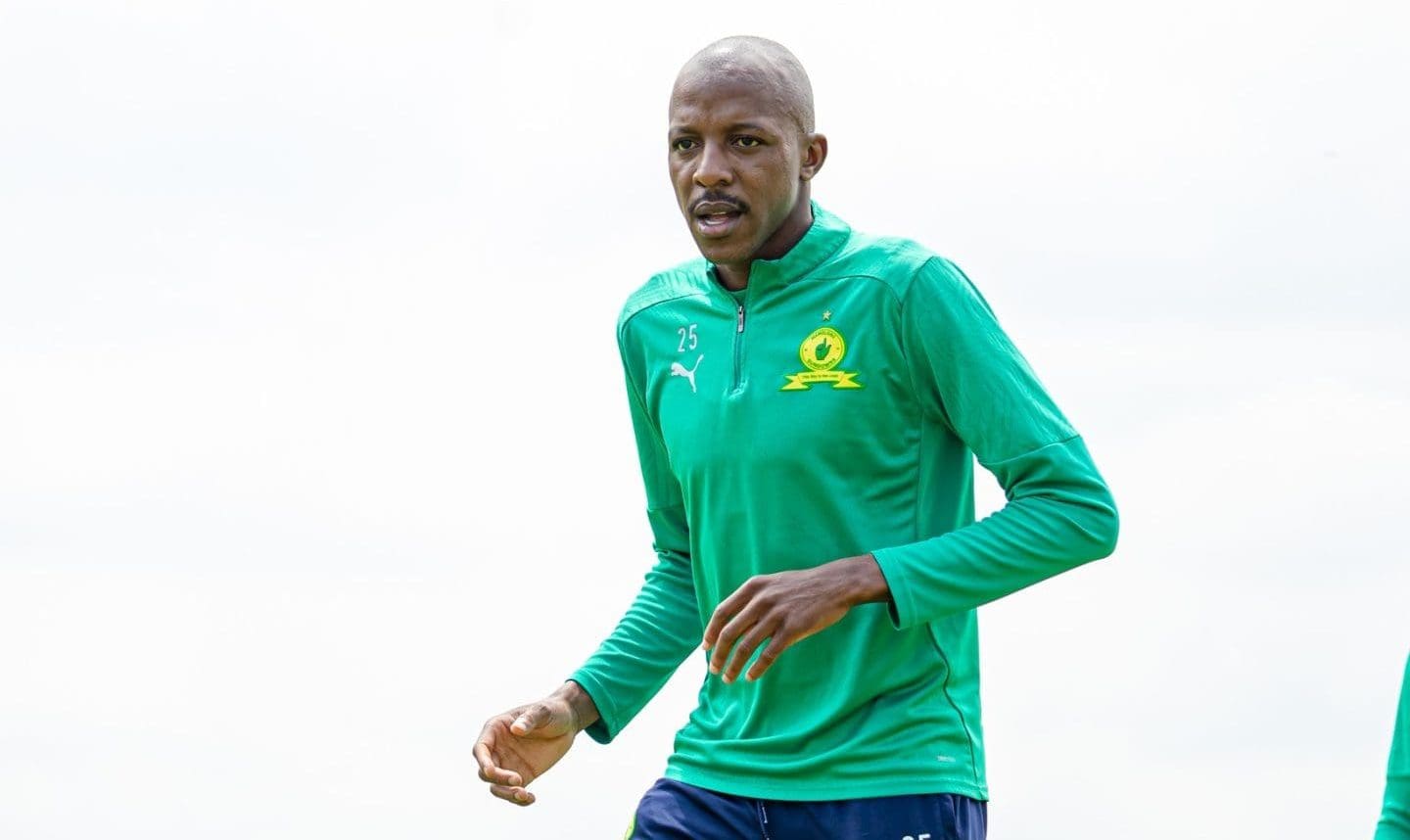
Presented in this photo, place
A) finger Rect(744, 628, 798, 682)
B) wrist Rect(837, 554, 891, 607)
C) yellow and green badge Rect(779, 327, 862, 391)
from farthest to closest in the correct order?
yellow and green badge Rect(779, 327, 862, 391)
wrist Rect(837, 554, 891, 607)
finger Rect(744, 628, 798, 682)

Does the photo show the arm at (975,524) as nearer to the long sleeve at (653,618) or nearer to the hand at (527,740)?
the hand at (527,740)

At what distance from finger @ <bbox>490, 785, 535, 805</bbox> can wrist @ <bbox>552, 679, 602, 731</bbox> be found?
367mm

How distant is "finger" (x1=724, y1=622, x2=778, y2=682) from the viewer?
636cm

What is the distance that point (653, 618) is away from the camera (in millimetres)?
7582

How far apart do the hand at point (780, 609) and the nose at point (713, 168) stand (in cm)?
107

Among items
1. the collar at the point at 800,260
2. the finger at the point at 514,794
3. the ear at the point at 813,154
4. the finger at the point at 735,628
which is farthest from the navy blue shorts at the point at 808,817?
the ear at the point at 813,154

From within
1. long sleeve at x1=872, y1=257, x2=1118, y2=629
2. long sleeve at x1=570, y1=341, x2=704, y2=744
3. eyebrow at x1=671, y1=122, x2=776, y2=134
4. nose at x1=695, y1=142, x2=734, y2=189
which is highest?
eyebrow at x1=671, y1=122, x2=776, y2=134

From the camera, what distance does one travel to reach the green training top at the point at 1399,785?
17.5 feet

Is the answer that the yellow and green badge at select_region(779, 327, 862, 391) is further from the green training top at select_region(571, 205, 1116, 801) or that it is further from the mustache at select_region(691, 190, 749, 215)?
the mustache at select_region(691, 190, 749, 215)

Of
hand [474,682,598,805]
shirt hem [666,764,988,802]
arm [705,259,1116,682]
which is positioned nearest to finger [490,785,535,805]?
hand [474,682,598,805]

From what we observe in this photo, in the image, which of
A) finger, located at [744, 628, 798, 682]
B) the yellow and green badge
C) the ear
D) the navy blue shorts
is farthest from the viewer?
the ear

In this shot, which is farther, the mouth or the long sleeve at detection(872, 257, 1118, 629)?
the mouth

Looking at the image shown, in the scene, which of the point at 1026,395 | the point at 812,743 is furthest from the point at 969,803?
the point at 1026,395

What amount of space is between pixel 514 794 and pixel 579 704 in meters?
0.44
